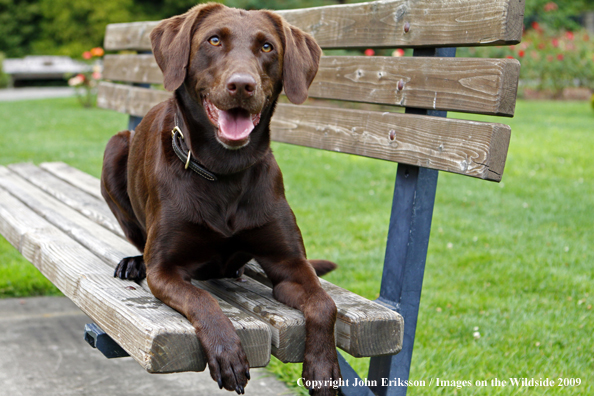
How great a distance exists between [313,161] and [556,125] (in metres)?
5.25

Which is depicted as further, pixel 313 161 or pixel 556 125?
pixel 556 125

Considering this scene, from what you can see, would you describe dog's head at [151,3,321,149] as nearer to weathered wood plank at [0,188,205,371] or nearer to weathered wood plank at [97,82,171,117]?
weathered wood plank at [0,188,205,371]

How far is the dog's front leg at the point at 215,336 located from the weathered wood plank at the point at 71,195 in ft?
4.40

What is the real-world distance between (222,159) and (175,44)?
0.45m

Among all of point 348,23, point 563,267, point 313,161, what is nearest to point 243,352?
point 348,23

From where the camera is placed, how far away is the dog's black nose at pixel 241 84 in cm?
211

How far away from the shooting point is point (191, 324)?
1887 mm

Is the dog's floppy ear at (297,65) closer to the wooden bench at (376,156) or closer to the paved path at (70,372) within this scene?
the wooden bench at (376,156)

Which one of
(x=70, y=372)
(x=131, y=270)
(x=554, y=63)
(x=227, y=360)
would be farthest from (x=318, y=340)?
(x=554, y=63)

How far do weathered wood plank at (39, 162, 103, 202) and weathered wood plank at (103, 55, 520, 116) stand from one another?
1.66 metres

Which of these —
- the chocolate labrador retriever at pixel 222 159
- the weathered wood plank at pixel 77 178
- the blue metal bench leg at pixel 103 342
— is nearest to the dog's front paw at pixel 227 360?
the chocolate labrador retriever at pixel 222 159

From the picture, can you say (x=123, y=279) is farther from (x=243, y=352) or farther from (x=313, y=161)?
(x=313, y=161)

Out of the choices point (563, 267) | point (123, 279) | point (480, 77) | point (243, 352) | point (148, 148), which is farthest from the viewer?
point (563, 267)

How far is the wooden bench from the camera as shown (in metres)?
1.96
